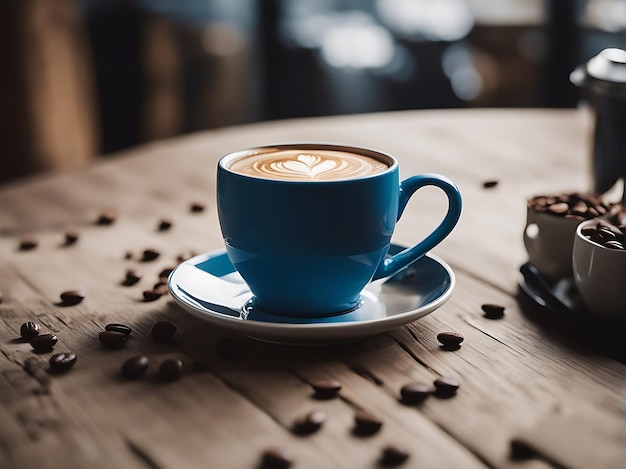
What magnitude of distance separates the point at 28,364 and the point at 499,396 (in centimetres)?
48

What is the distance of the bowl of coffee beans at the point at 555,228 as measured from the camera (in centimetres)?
104

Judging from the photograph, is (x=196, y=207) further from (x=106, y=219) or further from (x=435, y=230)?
(x=435, y=230)

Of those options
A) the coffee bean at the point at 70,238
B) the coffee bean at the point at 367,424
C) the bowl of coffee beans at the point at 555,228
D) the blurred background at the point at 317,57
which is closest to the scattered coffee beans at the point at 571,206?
the bowl of coffee beans at the point at 555,228

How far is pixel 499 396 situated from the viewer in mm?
780

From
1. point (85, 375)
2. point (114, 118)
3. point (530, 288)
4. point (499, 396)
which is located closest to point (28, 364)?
point (85, 375)

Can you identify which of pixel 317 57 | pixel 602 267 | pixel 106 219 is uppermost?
pixel 602 267

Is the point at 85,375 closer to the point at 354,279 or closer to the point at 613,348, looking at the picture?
the point at 354,279

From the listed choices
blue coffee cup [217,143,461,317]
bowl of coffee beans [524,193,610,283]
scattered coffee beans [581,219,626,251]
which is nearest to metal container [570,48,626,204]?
bowl of coffee beans [524,193,610,283]

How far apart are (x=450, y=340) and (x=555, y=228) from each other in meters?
0.25

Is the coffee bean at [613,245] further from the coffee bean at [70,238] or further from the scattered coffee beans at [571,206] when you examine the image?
the coffee bean at [70,238]

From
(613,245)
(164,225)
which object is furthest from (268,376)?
(164,225)

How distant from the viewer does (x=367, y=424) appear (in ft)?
2.33

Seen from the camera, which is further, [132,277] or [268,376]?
[132,277]

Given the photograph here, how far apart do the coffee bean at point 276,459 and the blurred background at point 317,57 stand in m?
2.96
